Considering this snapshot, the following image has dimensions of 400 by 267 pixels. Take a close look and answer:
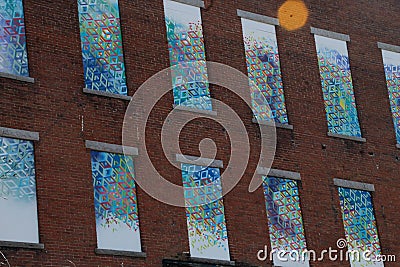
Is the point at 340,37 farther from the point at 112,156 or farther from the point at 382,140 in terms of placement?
the point at 112,156

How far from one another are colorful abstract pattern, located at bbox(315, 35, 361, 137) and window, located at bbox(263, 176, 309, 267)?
8.07 feet

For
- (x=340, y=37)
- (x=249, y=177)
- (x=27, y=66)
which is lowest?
(x=249, y=177)

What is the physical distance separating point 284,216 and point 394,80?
6.22 m

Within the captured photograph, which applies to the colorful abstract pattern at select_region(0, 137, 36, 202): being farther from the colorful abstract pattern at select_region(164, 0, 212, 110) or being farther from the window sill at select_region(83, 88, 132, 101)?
the colorful abstract pattern at select_region(164, 0, 212, 110)

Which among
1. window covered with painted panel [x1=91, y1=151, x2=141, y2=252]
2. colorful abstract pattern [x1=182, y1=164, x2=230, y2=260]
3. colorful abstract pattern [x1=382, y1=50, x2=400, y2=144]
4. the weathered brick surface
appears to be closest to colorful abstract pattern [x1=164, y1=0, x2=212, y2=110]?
the weathered brick surface

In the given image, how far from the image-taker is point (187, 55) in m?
28.3

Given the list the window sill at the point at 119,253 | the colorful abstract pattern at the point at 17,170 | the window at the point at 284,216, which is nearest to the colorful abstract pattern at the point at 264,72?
the window at the point at 284,216

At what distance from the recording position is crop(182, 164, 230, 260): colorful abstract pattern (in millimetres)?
26458

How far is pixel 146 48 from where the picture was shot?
27594mm

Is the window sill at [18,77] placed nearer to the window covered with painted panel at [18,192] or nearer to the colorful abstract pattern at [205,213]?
the window covered with painted panel at [18,192]

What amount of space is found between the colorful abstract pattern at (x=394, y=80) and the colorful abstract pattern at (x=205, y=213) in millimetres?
6591

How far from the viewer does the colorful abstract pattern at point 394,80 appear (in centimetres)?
3173

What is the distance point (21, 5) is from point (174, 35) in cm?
414

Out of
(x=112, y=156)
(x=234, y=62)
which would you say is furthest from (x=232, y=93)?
(x=112, y=156)
